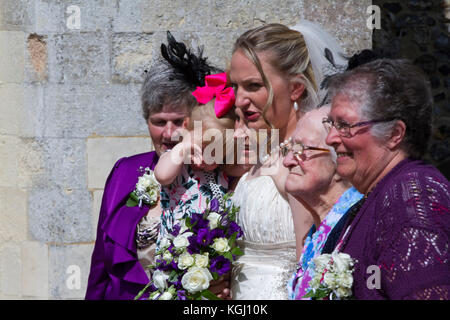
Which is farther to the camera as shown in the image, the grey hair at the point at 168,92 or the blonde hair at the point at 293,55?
the grey hair at the point at 168,92

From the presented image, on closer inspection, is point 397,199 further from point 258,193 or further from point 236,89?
point 236,89

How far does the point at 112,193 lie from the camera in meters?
3.37

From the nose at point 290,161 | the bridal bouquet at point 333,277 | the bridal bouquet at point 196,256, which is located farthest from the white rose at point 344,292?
the bridal bouquet at point 196,256

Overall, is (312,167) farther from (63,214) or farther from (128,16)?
(63,214)

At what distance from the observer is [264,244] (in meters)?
2.52

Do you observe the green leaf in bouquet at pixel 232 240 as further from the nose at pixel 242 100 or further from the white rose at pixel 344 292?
the white rose at pixel 344 292

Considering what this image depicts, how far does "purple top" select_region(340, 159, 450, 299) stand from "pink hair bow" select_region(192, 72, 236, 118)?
111 cm

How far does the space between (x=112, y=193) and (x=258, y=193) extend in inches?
45.5

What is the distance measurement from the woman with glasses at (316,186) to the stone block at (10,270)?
2530 mm

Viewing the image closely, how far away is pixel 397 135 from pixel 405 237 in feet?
1.13

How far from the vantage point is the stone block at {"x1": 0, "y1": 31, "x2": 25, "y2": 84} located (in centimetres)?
394

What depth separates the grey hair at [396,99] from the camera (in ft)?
5.82

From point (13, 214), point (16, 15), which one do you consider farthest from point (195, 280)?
point (16, 15)
